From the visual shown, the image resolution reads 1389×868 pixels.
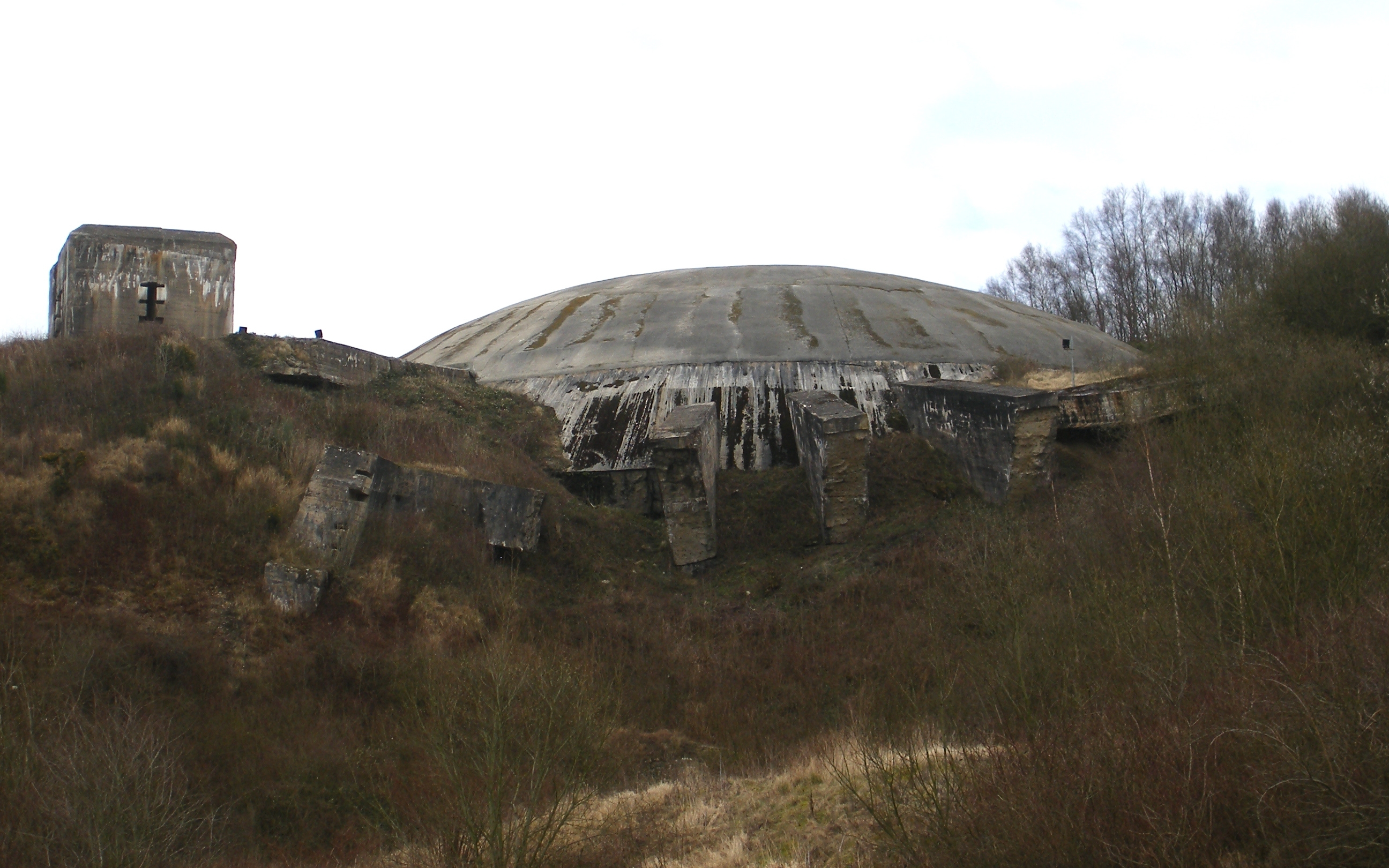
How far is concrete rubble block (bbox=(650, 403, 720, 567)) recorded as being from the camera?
14234 mm

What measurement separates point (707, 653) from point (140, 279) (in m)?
11.8

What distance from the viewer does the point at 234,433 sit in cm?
1341

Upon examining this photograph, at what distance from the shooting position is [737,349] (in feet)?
64.7

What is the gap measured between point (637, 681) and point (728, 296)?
12.9 m

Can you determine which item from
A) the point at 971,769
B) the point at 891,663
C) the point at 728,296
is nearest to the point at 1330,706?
the point at 971,769

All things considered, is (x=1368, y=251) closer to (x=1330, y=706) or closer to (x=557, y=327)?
(x=1330, y=706)

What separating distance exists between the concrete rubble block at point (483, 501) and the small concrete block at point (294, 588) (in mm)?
1850

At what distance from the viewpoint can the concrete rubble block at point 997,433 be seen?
14.4 m

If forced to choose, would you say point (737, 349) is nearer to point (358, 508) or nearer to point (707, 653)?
point (707, 653)

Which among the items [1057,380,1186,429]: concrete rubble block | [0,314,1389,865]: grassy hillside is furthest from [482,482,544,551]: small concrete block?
[1057,380,1186,429]: concrete rubble block

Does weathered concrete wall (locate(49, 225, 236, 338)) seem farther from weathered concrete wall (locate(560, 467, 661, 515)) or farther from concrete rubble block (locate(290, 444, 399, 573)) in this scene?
weathered concrete wall (locate(560, 467, 661, 515))

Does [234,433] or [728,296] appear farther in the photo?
[728,296]

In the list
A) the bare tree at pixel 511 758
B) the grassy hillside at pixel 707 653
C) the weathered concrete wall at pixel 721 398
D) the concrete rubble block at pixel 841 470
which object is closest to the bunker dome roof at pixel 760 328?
the weathered concrete wall at pixel 721 398

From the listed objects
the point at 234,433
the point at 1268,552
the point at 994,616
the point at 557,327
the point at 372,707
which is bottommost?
the point at 372,707
